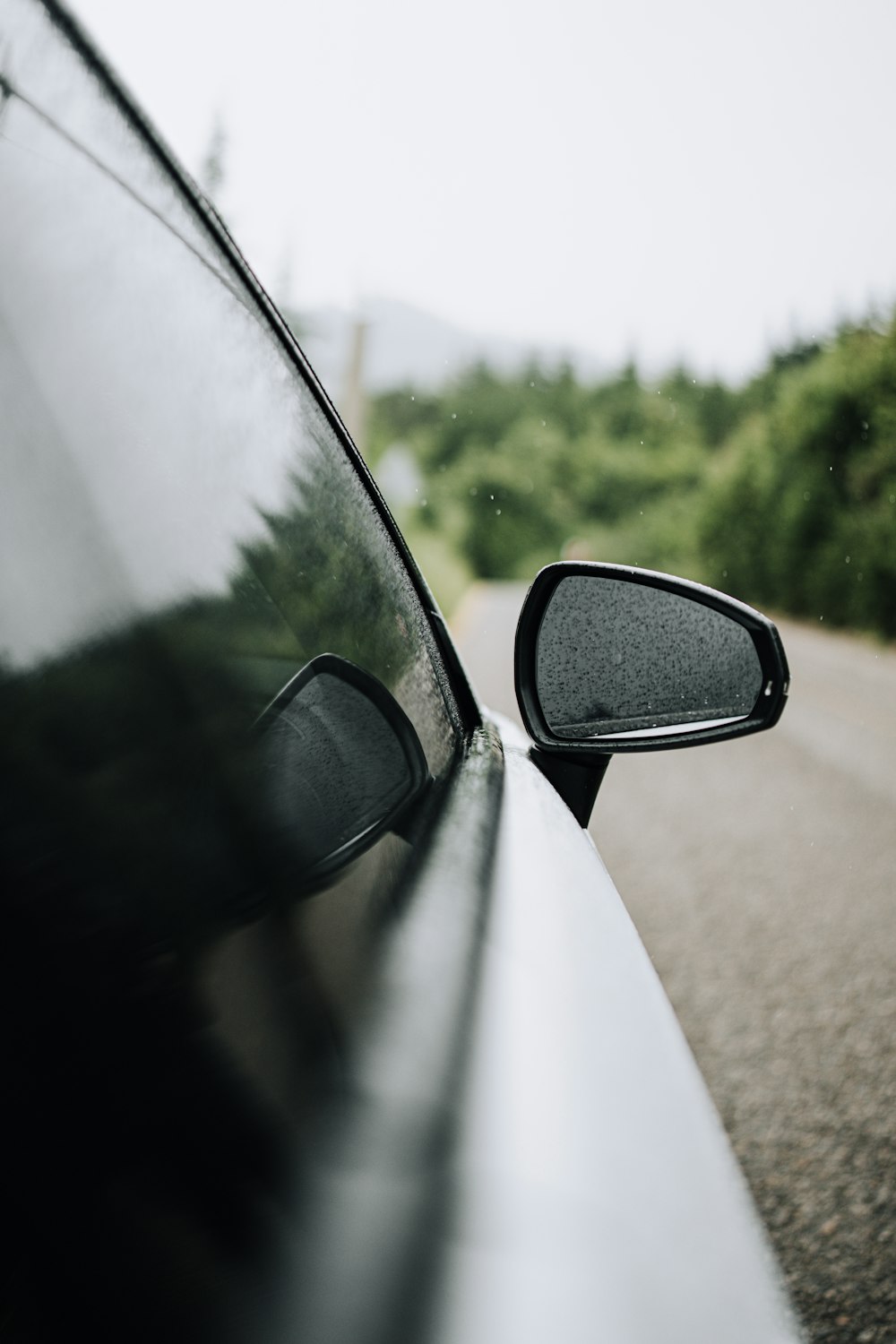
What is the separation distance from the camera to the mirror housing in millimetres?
1586

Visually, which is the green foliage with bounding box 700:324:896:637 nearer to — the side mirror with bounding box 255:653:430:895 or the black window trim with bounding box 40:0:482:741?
the black window trim with bounding box 40:0:482:741

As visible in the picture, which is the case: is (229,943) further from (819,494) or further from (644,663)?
(819,494)

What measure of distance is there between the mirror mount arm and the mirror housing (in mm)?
77

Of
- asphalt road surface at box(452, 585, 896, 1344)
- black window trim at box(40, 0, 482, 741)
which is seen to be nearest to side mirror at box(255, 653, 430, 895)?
black window trim at box(40, 0, 482, 741)

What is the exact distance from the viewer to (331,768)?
1001 mm

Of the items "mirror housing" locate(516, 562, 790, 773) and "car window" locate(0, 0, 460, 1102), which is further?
"mirror housing" locate(516, 562, 790, 773)

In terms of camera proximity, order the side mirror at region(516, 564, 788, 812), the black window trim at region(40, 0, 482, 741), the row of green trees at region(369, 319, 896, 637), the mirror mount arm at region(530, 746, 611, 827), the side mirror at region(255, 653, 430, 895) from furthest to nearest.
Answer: the row of green trees at region(369, 319, 896, 637) < the mirror mount arm at region(530, 746, 611, 827) < the side mirror at region(516, 564, 788, 812) < the side mirror at region(255, 653, 430, 895) < the black window trim at region(40, 0, 482, 741)

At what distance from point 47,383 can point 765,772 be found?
7.75 m

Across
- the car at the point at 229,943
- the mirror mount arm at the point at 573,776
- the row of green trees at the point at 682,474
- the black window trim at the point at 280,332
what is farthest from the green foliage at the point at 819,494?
the car at the point at 229,943

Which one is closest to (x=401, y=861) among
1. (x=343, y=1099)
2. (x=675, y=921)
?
(x=343, y=1099)

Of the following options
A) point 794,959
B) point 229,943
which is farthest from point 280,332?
point 794,959

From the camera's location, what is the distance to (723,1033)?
12.1 ft

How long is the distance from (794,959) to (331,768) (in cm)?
389

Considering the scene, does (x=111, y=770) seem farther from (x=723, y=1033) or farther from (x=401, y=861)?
(x=723, y=1033)
